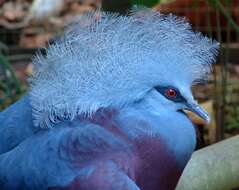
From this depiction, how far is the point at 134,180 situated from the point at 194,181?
36 centimetres

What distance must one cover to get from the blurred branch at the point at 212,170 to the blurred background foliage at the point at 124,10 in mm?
465

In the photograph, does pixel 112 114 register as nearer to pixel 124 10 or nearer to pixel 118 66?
pixel 118 66

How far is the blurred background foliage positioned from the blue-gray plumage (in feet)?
1.47

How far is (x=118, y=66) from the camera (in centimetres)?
146

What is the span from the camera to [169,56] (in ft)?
4.86

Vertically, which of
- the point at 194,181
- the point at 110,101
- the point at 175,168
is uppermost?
the point at 110,101

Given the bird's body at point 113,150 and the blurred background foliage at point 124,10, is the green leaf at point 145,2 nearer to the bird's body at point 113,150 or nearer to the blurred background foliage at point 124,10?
the blurred background foliage at point 124,10

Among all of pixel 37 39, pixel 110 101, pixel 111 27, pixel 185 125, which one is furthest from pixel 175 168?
pixel 37 39

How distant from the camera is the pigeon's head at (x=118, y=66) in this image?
1.45 m

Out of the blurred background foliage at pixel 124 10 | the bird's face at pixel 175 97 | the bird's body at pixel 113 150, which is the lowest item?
the blurred background foliage at pixel 124 10

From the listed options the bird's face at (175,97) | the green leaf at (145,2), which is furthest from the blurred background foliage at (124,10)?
the bird's face at (175,97)

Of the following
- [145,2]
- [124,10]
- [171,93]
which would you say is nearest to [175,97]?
[171,93]

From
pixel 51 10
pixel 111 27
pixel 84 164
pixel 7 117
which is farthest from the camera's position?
pixel 51 10

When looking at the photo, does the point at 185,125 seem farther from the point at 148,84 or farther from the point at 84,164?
the point at 84,164
